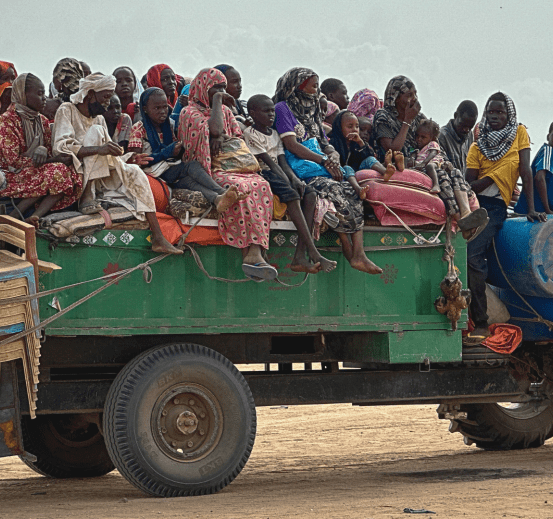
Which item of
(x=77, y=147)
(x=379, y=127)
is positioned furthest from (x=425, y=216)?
(x=77, y=147)

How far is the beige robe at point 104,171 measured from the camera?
6.43 meters

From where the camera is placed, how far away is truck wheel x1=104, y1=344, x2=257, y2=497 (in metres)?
6.42

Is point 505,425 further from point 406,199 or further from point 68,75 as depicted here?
point 68,75

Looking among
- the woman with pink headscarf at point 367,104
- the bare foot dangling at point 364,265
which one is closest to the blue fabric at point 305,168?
the bare foot dangling at point 364,265

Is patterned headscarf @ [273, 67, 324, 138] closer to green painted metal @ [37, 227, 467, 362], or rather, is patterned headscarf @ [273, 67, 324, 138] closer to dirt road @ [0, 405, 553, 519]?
green painted metal @ [37, 227, 467, 362]

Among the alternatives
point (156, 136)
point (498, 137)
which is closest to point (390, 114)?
point (498, 137)

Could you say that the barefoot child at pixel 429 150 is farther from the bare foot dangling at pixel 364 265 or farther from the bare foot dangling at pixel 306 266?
the bare foot dangling at pixel 306 266

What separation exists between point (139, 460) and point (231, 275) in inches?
53.9

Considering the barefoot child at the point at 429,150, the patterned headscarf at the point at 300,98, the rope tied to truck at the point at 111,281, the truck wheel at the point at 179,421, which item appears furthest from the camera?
the barefoot child at the point at 429,150

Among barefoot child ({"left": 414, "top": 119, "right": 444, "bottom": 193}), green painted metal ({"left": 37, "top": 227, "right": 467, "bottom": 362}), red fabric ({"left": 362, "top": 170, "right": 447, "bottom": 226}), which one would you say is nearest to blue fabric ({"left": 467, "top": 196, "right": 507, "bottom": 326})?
green painted metal ({"left": 37, "top": 227, "right": 467, "bottom": 362})

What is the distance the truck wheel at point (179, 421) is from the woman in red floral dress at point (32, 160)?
1.20 metres

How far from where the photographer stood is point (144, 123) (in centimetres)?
717

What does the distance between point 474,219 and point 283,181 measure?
58.8 inches

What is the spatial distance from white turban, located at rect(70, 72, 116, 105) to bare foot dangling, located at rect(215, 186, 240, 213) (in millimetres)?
1128
